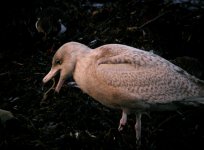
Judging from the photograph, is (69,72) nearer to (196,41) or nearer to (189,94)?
(189,94)

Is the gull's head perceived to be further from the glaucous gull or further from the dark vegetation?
the dark vegetation

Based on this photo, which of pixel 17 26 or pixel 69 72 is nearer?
pixel 69 72

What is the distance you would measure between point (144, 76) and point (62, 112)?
1.70 meters

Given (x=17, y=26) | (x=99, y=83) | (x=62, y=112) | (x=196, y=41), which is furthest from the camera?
(x=17, y=26)

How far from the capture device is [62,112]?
7512mm

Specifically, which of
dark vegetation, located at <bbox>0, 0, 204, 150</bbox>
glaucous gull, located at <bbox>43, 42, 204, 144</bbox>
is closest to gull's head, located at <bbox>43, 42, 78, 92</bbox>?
glaucous gull, located at <bbox>43, 42, 204, 144</bbox>

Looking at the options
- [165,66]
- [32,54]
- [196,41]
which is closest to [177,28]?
[196,41]

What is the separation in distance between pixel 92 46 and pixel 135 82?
3185 mm

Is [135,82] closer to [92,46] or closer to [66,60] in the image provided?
[66,60]

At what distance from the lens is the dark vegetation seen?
271 inches

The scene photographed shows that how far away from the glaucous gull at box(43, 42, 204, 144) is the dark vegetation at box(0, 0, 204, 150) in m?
0.78

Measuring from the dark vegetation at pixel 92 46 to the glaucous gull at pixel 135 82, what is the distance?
2.55 feet

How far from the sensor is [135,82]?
6156 millimetres

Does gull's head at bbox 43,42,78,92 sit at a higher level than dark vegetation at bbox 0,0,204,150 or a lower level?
higher
